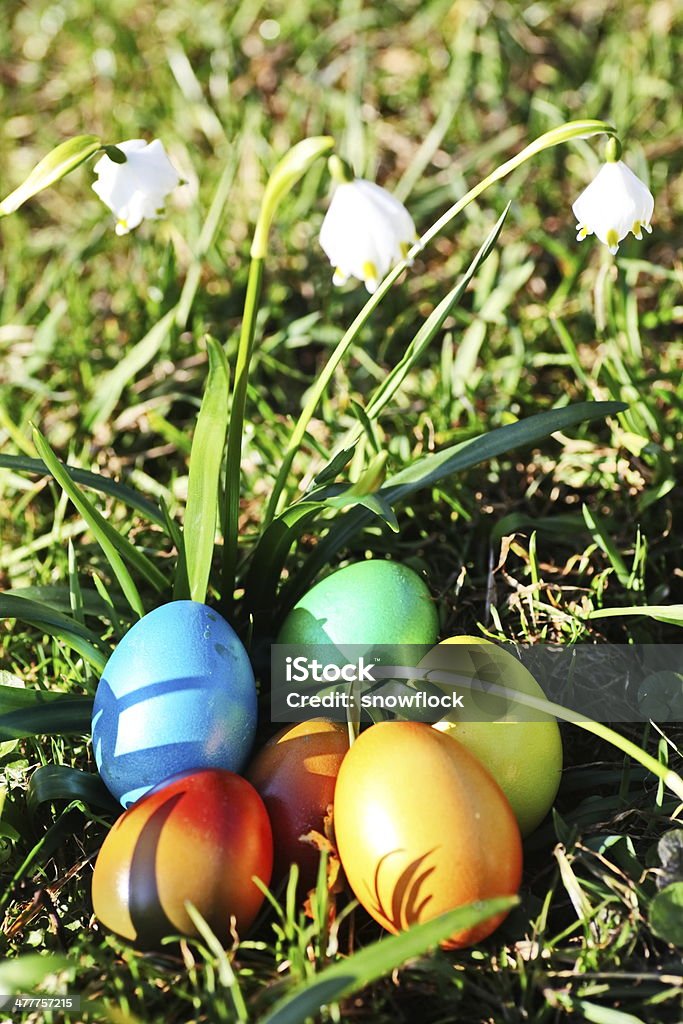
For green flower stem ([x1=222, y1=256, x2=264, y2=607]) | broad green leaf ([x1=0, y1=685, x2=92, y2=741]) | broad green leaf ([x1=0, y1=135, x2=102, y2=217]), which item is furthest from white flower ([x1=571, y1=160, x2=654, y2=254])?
broad green leaf ([x1=0, y1=685, x2=92, y2=741])

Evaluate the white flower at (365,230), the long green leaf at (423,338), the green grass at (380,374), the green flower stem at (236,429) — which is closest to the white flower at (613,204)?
the long green leaf at (423,338)

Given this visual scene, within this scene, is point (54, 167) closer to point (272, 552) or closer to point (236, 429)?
point (236, 429)

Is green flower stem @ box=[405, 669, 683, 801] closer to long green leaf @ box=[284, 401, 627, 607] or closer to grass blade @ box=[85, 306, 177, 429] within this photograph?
long green leaf @ box=[284, 401, 627, 607]

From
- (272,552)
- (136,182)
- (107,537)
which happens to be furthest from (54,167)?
(272,552)

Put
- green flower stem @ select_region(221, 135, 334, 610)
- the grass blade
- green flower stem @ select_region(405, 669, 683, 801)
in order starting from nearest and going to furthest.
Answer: green flower stem @ select_region(221, 135, 334, 610) → green flower stem @ select_region(405, 669, 683, 801) → the grass blade

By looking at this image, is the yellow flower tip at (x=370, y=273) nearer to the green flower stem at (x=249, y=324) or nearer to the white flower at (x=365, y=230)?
the white flower at (x=365, y=230)

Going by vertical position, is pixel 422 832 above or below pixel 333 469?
below
